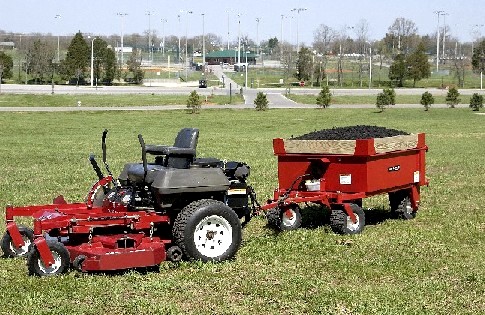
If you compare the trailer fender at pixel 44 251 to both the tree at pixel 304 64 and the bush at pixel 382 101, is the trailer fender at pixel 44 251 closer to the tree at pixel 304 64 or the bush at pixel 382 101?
the bush at pixel 382 101

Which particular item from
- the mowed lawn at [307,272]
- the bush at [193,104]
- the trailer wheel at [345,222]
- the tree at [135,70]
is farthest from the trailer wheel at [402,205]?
the tree at [135,70]

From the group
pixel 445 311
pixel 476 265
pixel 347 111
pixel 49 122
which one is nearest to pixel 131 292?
Answer: pixel 445 311

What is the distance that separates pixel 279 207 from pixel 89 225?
3.90 meters

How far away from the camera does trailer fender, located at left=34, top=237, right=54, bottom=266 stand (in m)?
8.99

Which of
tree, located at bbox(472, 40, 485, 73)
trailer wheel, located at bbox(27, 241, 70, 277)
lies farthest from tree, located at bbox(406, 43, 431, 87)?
trailer wheel, located at bbox(27, 241, 70, 277)

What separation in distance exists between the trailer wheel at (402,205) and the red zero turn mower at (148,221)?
391cm

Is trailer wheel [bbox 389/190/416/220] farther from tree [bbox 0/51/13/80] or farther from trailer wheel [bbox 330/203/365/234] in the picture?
tree [bbox 0/51/13/80]

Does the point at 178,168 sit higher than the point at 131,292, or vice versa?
the point at 178,168

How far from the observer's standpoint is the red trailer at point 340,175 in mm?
12219

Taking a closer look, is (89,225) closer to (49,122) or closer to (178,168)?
(178,168)

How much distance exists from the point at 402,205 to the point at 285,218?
2.19 meters

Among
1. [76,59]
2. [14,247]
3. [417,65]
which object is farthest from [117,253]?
[417,65]

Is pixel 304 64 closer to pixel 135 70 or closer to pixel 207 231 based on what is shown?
pixel 135 70

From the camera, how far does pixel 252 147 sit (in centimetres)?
3091
